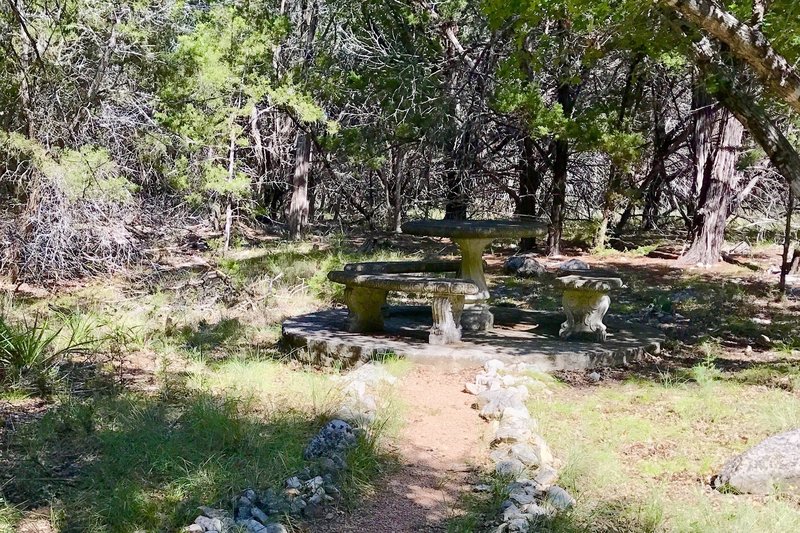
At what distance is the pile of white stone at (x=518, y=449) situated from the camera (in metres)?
3.86

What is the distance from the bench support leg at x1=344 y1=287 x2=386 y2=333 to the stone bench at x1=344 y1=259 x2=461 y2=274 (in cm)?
36

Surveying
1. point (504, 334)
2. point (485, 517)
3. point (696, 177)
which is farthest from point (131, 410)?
point (696, 177)

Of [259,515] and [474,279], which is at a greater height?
[474,279]

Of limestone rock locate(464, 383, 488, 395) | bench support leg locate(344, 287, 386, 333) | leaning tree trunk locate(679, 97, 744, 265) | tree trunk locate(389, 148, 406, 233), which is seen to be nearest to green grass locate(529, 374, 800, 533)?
limestone rock locate(464, 383, 488, 395)

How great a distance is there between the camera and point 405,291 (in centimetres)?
733

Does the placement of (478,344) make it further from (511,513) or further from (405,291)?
(511,513)

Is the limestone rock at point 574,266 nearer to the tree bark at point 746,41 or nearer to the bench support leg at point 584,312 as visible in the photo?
the bench support leg at point 584,312

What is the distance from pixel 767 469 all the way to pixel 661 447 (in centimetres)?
87

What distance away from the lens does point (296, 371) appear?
6938 millimetres

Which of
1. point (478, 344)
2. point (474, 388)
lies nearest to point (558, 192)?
point (478, 344)

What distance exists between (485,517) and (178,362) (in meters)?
4.04

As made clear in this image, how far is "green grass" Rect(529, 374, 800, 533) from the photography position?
3.84m

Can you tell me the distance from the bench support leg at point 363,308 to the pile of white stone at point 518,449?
169 cm

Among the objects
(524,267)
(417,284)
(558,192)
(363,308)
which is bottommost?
(363,308)
